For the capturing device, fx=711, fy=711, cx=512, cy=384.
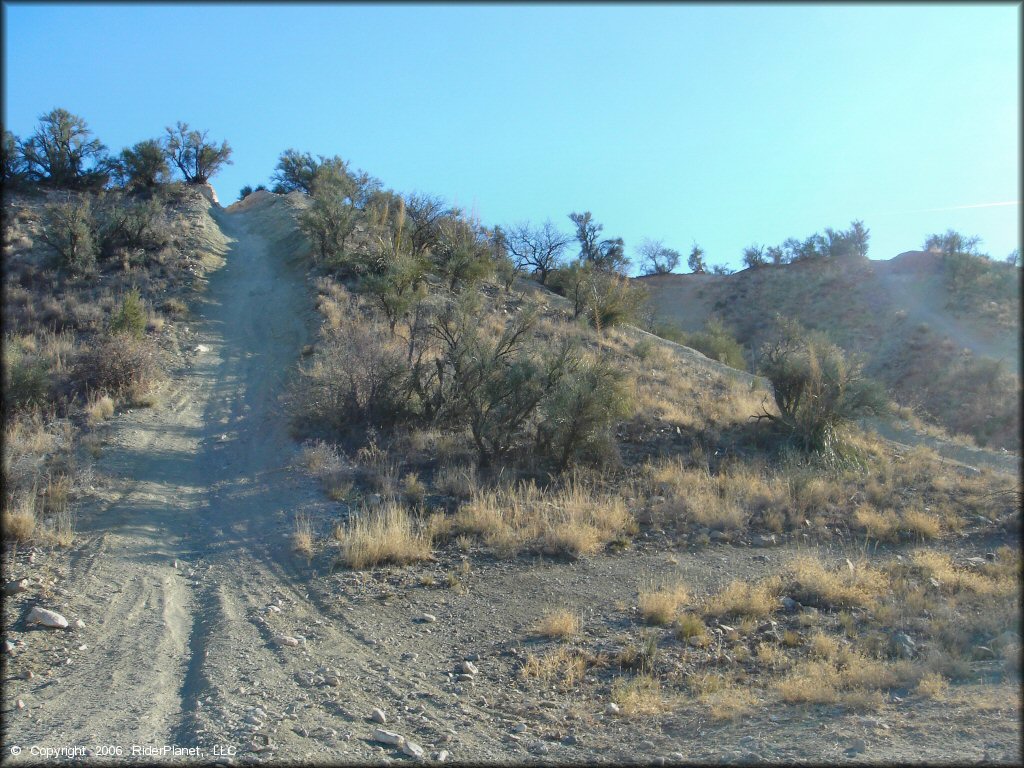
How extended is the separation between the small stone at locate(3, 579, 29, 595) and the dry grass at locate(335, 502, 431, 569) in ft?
11.4

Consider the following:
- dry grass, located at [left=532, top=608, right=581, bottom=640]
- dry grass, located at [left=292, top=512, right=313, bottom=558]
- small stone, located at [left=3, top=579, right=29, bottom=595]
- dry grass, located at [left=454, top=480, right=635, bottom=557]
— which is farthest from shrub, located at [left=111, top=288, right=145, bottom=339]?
dry grass, located at [left=532, top=608, right=581, bottom=640]

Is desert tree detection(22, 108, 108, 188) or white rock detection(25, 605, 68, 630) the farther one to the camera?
desert tree detection(22, 108, 108, 188)

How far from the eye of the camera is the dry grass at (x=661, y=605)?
7.80 metres

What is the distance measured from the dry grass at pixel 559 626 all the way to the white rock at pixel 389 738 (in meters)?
2.53

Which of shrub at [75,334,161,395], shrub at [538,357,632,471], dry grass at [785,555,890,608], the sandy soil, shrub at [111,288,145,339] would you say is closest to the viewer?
the sandy soil

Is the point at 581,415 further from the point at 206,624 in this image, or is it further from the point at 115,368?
the point at 115,368

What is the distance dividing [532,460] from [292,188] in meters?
40.1

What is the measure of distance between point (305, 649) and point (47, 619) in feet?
8.45

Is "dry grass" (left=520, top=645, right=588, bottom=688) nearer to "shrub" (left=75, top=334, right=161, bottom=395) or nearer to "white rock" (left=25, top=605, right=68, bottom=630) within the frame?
"white rock" (left=25, top=605, right=68, bottom=630)

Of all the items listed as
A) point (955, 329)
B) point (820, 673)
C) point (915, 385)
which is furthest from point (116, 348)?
point (955, 329)

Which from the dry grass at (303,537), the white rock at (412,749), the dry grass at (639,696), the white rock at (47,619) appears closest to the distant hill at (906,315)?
the dry grass at (639,696)

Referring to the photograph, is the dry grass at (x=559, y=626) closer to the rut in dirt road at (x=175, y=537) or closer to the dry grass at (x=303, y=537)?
the rut in dirt road at (x=175, y=537)

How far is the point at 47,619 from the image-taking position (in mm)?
7027

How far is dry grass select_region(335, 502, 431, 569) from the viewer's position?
9.34m
